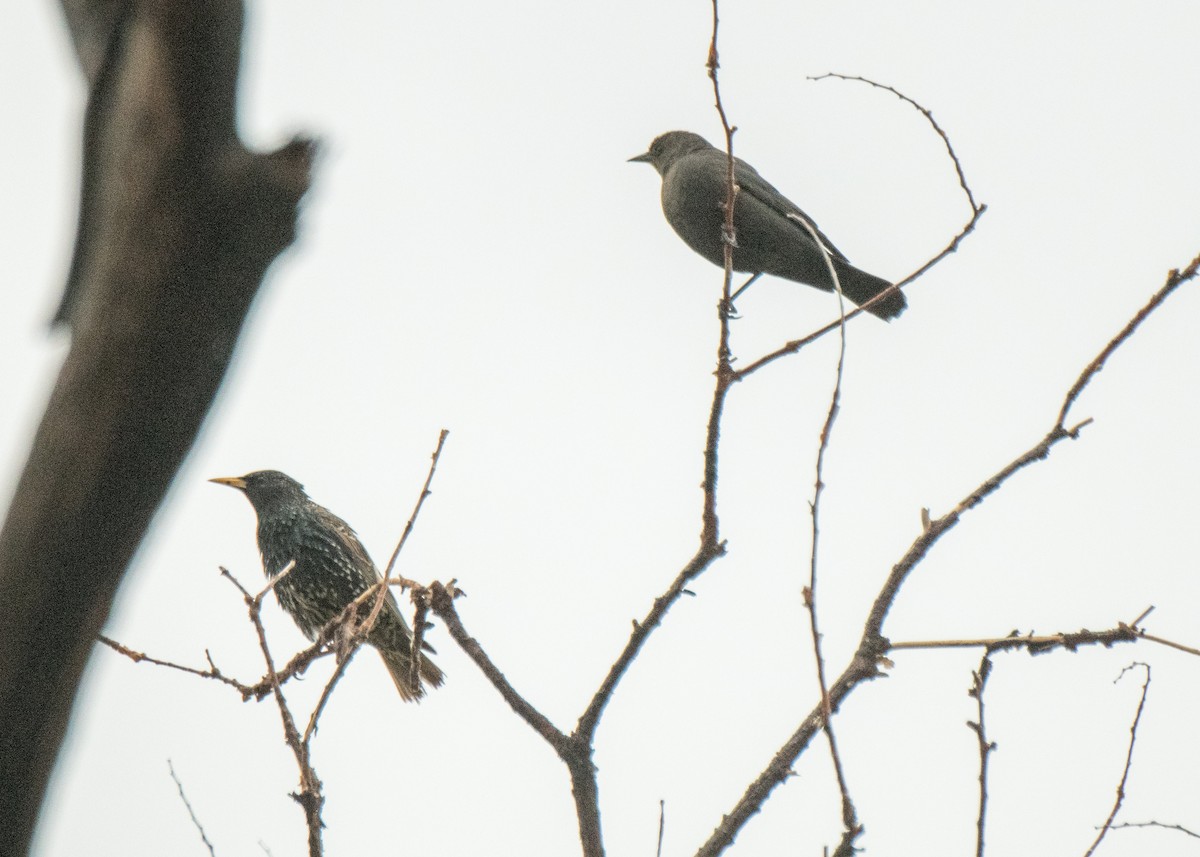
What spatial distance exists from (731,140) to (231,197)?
206cm

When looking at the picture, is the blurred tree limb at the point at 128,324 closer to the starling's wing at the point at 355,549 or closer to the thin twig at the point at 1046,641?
the thin twig at the point at 1046,641

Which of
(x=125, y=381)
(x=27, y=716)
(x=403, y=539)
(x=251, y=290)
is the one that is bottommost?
(x=27, y=716)

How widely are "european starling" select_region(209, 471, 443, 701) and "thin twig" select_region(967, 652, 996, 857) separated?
449 centimetres

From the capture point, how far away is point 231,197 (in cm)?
120

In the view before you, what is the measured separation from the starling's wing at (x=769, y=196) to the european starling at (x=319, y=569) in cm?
290

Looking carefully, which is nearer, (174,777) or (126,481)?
(126,481)

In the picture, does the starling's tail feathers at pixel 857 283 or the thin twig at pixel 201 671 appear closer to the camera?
the thin twig at pixel 201 671

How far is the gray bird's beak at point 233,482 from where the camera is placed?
7.98 m

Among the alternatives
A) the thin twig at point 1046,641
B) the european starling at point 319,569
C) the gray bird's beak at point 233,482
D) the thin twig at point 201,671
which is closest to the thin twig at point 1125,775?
the thin twig at point 1046,641

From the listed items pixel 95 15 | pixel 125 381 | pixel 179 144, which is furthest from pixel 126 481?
pixel 95 15

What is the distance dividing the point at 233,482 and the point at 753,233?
3.97 m

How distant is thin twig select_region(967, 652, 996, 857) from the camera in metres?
2.39

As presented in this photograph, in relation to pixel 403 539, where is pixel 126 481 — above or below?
below

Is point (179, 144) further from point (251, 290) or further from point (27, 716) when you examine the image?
point (27, 716)
